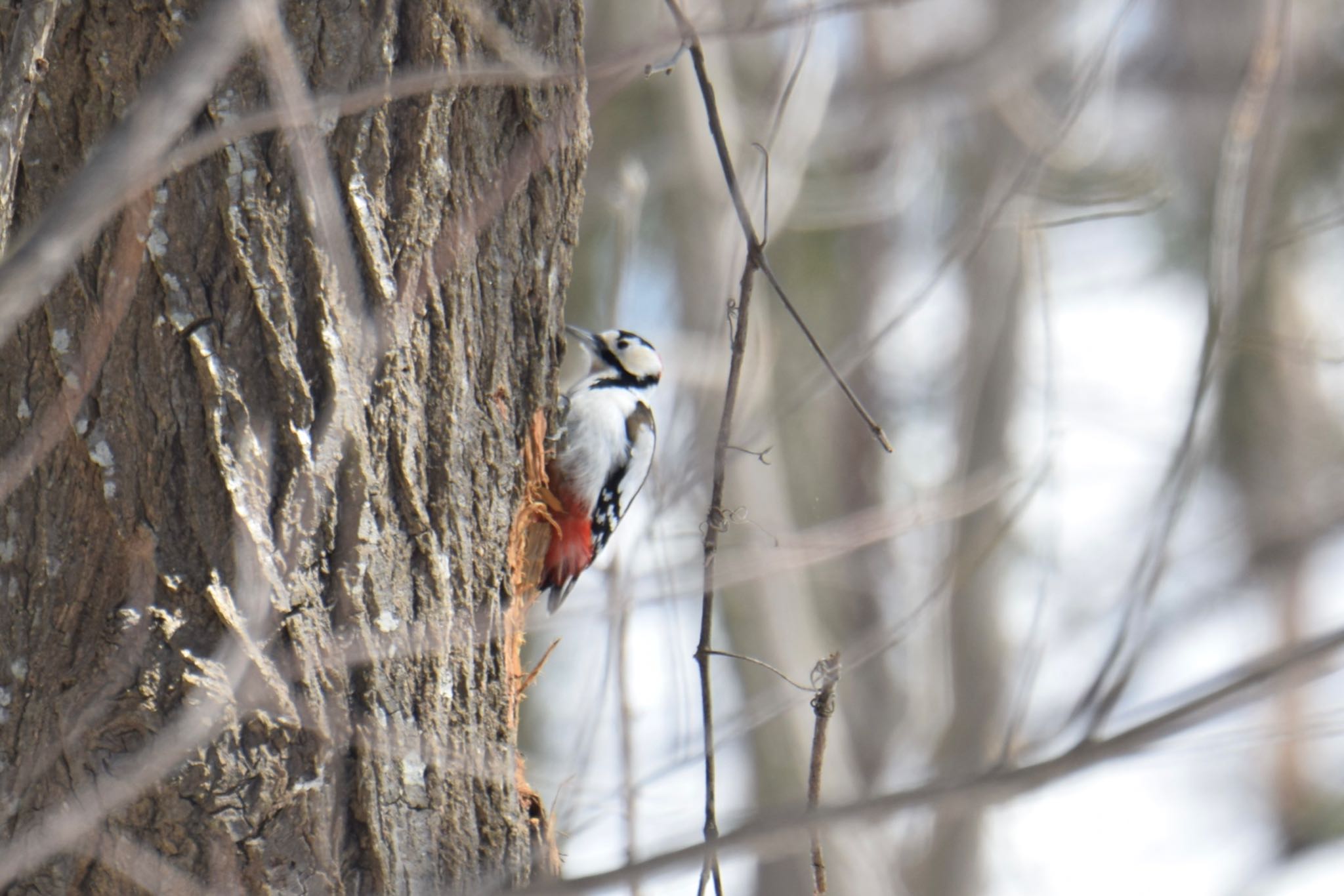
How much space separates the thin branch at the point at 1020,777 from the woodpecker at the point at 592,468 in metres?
1.91

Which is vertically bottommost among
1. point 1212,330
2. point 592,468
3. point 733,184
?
point 1212,330

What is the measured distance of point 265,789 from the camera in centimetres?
169

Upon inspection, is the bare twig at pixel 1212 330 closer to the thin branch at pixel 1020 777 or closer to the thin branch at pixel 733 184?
the thin branch at pixel 1020 777

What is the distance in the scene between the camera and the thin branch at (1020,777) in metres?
0.83

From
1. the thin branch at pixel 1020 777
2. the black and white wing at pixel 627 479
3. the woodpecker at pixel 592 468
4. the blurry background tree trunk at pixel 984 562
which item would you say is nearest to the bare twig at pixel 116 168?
the thin branch at pixel 1020 777

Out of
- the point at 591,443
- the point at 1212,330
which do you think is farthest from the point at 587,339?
the point at 1212,330

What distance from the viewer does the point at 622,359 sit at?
13.3 feet

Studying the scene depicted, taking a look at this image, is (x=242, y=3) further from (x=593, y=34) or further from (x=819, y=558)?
(x=593, y=34)

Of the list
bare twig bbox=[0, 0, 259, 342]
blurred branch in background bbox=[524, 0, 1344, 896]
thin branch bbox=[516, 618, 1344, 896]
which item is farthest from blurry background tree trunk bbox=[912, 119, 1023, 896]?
bare twig bbox=[0, 0, 259, 342]

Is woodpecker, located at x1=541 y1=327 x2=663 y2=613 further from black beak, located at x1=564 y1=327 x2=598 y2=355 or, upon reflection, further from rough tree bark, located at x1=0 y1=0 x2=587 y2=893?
rough tree bark, located at x1=0 y1=0 x2=587 y2=893

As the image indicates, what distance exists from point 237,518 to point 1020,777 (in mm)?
1137

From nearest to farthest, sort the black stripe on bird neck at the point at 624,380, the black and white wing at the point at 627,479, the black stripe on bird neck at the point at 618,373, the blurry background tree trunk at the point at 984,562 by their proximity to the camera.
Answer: the black and white wing at the point at 627,479, the black stripe on bird neck at the point at 624,380, the black stripe on bird neck at the point at 618,373, the blurry background tree trunk at the point at 984,562

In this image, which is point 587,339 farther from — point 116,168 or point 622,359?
point 116,168

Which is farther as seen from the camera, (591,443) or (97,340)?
(591,443)
